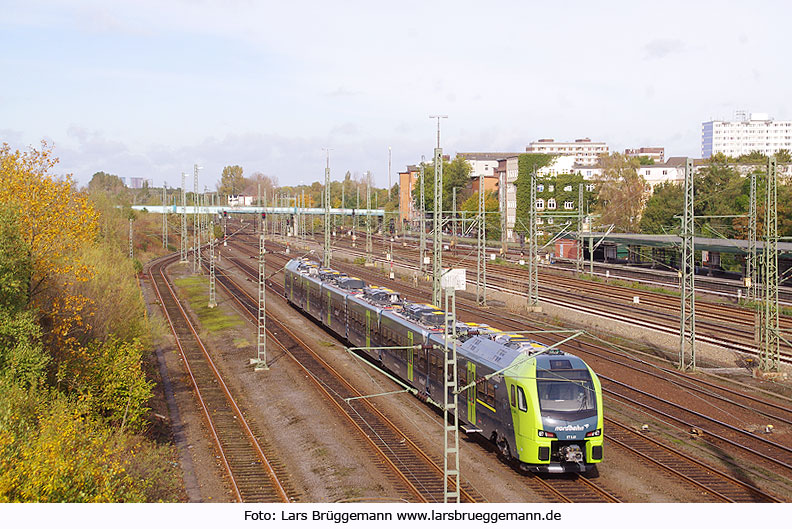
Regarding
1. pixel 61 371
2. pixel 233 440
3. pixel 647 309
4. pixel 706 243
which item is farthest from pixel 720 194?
pixel 61 371

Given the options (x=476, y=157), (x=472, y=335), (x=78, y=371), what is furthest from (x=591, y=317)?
(x=476, y=157)

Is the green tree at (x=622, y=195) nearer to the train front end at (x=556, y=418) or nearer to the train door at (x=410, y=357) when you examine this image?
the train door at (x=410, y=357)

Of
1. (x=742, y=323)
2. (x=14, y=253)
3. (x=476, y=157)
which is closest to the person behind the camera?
(x=14, y=253)

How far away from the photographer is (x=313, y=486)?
61.3 ft

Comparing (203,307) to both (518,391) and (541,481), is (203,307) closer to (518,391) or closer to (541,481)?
(518,391)

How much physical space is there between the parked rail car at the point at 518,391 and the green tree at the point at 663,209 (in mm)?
65361

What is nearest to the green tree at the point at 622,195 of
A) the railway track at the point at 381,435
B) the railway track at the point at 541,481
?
the railway track at the point at 381,435

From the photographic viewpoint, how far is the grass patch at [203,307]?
4559 centimetres

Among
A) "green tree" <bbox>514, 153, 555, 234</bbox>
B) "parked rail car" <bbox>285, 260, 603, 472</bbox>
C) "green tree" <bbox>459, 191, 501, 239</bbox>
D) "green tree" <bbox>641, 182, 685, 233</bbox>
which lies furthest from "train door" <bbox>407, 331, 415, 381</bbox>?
"green tree" <bbox>459, 191, 501, 239</bbox>

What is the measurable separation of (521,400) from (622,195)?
87.5 m

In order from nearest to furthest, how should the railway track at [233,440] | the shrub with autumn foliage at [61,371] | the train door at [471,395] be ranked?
the shrub with autumn foliage at [61,371] < the railway track at [233,440] < the train door at [471,395]

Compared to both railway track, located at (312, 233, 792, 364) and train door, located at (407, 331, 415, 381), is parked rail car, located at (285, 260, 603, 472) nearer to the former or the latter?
train door, located at (407, 331, 415, 381)
